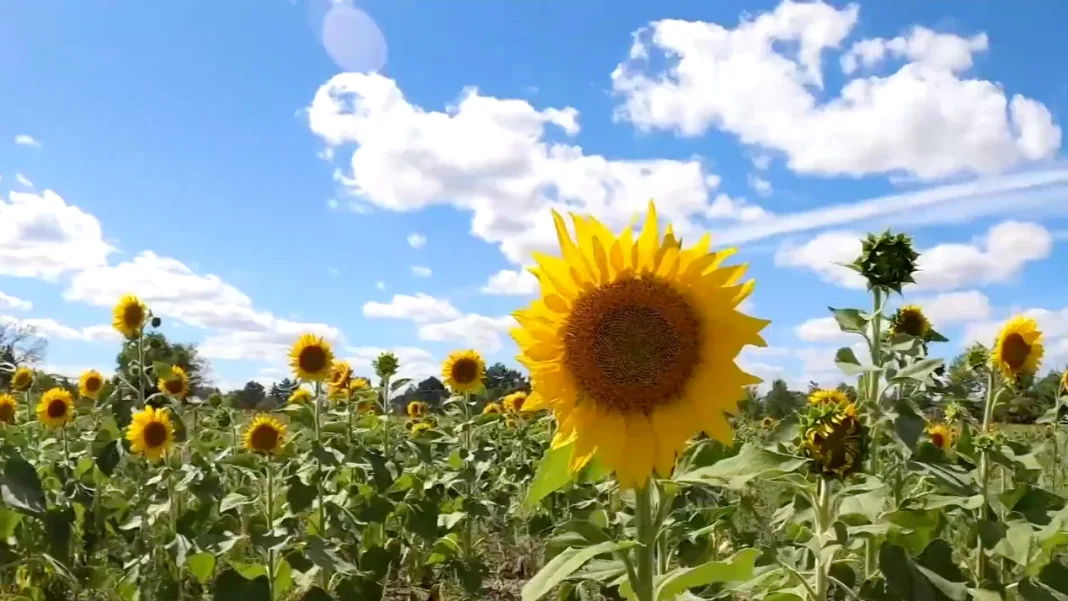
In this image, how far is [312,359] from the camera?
19.4 ft

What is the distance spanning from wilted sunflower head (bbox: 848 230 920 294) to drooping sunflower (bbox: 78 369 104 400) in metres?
6.59

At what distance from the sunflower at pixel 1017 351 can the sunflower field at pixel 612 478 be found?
12 millimetres

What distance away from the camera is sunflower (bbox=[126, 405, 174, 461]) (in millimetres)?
5133

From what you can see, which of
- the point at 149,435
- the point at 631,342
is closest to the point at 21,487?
the point at 631,342

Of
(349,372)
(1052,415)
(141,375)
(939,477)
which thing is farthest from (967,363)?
(141,375)

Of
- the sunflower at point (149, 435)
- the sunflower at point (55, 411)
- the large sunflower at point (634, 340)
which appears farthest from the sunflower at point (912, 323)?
the sunflower at point (55, 411)

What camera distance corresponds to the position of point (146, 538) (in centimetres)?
467

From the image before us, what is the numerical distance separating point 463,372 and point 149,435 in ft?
7.18

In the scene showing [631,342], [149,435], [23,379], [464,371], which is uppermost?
[23,379]

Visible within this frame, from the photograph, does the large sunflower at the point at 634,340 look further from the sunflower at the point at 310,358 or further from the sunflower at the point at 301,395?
the sunflower at the point at 301,395

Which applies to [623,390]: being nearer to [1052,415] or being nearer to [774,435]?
[774,435]

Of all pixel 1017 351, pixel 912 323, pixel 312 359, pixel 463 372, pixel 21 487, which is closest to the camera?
pixel 21 487

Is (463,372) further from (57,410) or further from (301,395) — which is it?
(57,410)

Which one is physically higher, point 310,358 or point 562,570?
point 310,358
